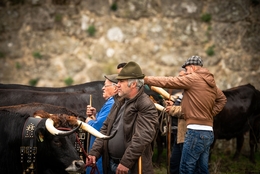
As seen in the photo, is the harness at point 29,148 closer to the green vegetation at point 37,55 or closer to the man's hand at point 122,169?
the man's hand at point 122,169

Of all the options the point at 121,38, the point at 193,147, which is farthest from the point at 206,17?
the point at 193,147

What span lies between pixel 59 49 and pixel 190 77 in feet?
16.4

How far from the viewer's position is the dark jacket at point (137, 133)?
4.34m

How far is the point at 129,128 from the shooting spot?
4.46 metres

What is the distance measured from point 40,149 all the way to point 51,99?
2.31m

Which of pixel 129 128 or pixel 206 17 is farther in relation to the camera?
pixel 206 17

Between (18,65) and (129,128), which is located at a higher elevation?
(18,65)

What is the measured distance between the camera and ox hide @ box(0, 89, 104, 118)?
684cm

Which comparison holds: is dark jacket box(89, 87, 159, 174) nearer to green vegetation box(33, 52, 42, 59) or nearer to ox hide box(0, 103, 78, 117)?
ox hide box(0, 103, 78, 117)

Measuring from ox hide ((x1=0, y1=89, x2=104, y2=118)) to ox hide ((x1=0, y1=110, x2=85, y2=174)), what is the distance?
1.90m

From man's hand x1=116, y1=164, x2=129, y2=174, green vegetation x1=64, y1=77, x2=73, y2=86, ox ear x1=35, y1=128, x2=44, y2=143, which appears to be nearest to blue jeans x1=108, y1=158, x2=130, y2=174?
man's hand x1=116, y1=164, x2=129, y2=174

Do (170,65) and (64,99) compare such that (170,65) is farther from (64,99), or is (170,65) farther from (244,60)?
(64,99)

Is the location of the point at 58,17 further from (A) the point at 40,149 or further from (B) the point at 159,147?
(A) the point at 40,149

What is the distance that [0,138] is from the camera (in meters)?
4.80
